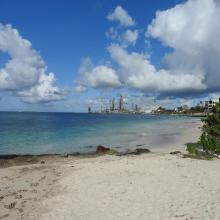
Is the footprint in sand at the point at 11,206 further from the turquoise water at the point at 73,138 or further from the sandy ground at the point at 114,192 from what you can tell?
the turquoise water at the point at 73,138

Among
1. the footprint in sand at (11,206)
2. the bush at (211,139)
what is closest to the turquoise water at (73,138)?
the bush at (211,139)

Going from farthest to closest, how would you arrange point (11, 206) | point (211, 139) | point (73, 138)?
1. point (73, 138)
2. point (211, 139)
3. point (11, 206)

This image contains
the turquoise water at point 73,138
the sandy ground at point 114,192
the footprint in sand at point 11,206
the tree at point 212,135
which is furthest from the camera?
the turquoise water at point 73,138

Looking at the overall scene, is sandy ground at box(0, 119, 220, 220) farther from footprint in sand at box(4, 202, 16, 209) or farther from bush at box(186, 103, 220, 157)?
bush at box(186, 103, 220, 157)

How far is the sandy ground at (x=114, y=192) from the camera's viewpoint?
1130 cm

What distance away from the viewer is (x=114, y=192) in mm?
13852

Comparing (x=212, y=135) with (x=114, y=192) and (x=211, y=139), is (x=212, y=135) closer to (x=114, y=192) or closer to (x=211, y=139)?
(x=211, y=139)

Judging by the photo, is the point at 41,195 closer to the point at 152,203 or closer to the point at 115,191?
the point at 115,191

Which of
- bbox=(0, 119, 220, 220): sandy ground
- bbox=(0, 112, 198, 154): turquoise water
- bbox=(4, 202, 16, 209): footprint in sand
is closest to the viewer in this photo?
bbox=(0, 119, 220, 220): sandy ground

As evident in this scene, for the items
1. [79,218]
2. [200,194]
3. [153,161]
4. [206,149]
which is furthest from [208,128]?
[79,218]

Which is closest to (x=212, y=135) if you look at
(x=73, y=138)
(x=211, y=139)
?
(x=211, y=139)

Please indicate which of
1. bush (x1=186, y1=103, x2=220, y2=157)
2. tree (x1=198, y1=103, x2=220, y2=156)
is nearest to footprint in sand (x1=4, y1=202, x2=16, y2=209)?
bush (x1=186, y1=103, x2=220, y2=157)

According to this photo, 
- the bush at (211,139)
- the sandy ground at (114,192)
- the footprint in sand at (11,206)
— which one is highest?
the bush at (211,139)

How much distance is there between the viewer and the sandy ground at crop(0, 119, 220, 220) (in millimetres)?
11297
